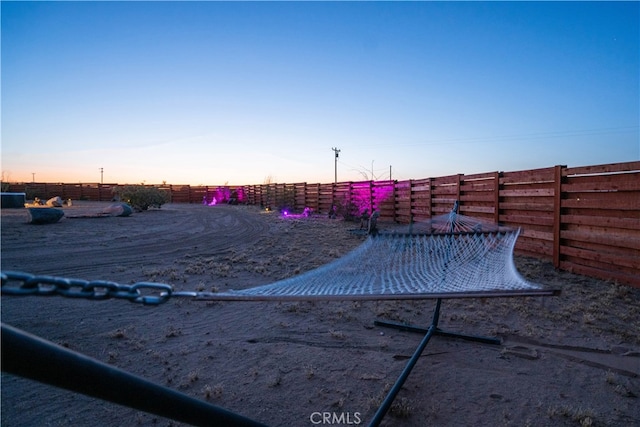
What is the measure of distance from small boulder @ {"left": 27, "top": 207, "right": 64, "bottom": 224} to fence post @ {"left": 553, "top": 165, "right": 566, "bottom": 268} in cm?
1354

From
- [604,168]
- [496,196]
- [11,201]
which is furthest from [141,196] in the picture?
[604,168]

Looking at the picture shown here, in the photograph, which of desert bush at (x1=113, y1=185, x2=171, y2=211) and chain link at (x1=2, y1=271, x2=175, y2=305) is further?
desert bush at (x1=113, y1=185, x2=171, y2=211)

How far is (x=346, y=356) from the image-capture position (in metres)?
3.03

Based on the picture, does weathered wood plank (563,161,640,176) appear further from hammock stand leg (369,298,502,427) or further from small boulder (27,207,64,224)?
small boulder (27,207,64,224)

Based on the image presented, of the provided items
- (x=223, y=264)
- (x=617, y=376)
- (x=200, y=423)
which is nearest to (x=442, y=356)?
(x=617, y=376)

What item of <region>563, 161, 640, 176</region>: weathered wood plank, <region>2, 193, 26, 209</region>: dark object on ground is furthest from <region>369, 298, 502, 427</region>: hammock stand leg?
<region>2, 193, 26, 209</region>: dark object on ground

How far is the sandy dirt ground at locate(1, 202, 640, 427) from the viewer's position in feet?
7.42

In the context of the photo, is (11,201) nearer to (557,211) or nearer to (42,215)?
(42,215)

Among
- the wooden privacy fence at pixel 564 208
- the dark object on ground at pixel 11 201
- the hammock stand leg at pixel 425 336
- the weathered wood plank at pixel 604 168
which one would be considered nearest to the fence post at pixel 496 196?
the wooden privacy fence at pixel 564 208

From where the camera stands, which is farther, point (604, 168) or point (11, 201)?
point (11, 201)

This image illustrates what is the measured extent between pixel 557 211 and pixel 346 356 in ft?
16.7

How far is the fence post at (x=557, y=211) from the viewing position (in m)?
5.98

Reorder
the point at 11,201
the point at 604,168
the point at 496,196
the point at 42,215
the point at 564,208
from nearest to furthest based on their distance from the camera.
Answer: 1. the point at 604,168
2. the point at 564,208
3. the point at 496,196
4. the point at 42,215
5. the point at 11,201

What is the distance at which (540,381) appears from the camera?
2602 millimetres
